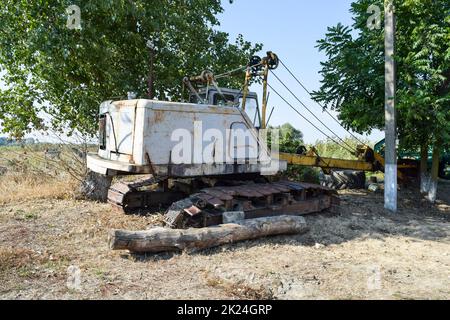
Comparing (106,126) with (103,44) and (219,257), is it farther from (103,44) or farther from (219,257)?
(219,257)

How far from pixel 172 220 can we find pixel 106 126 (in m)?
2.43

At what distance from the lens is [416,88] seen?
9.05m

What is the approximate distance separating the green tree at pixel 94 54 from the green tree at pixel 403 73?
294cm

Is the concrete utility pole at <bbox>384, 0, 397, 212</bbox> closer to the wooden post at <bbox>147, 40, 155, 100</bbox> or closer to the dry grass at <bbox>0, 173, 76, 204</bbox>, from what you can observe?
the wooden post at <bbox>147, 40, 155, 100</bbox>

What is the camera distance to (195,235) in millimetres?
5566

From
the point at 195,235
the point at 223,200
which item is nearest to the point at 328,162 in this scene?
the point at 223,200

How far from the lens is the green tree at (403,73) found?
8703 mm

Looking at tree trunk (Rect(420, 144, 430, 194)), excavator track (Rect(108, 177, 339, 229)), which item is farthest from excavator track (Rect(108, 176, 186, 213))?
tree trunk (Rect(420, 144, 430, 194))

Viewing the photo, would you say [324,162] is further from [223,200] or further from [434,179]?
Result: [223,200]

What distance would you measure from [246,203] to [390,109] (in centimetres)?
452

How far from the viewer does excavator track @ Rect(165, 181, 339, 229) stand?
6.43 metres

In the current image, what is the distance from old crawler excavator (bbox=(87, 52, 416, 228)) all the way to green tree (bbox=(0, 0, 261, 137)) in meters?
1.90

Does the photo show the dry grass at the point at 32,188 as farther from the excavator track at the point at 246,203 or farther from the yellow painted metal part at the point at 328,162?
the yellow painted metal part at the point at 328,162
